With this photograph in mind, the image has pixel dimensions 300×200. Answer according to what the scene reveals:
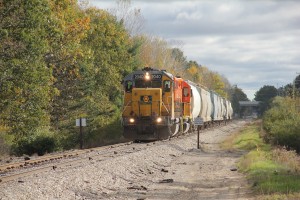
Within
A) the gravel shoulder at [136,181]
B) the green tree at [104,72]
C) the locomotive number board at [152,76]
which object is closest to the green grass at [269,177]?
the gravel shoulder at [136,181]

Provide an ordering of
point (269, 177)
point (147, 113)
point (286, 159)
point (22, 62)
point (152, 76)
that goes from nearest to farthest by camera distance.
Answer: point (269, 177) < point (286, 159) < point (22, 62) < point (147, 113) < point (152, 76)

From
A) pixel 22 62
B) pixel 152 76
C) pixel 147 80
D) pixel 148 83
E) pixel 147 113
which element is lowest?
pixel 147 113

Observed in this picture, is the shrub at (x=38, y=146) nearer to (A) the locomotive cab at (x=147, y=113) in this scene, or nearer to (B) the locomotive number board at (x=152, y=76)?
(A) the locomotive cab at (x=147, y=113)

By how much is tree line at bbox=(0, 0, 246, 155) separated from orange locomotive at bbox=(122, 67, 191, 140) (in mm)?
4787

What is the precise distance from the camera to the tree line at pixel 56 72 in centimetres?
2766

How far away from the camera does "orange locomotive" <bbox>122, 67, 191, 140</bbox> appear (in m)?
31.6

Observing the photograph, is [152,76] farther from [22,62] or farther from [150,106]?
[22,62]

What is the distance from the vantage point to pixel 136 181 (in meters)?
17.7

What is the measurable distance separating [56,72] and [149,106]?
14268 mm

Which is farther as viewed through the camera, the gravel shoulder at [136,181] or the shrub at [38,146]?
the shrub at [38,146]

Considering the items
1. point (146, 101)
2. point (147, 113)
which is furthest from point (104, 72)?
point (147, 113)

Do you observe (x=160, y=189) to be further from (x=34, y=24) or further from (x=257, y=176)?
(x=34, y=24)

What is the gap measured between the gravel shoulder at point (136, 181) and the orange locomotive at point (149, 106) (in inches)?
270

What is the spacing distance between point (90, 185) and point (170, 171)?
6.61 meters
